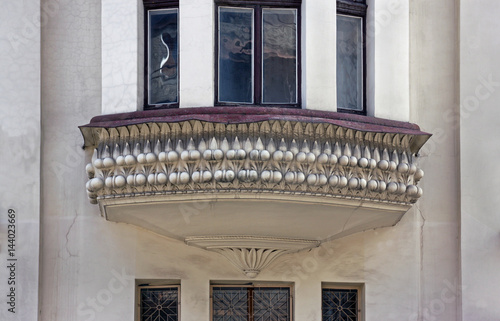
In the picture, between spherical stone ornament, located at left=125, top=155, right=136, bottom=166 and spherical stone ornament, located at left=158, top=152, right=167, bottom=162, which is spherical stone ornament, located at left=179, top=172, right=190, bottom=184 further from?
spherical stone ornament, located at left=125, top=155, right=136, bottom=166

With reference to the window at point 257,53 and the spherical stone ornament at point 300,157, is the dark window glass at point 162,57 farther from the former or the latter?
the spherical stone ornament at point 300,157

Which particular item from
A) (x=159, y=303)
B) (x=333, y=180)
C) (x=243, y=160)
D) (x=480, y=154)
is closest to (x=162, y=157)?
(x=243, y=160)

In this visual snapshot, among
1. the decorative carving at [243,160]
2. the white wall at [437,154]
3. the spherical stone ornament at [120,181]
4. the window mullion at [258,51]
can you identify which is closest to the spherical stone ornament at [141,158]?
the decorative carving at [243,160]

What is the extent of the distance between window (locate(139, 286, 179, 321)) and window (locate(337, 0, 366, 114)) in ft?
11.5

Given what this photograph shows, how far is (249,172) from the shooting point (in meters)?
12.5

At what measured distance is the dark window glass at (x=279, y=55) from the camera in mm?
13516

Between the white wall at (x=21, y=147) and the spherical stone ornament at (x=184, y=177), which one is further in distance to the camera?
the white wall at (x=21, y=147)

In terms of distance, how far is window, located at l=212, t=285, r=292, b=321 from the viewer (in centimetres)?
1413

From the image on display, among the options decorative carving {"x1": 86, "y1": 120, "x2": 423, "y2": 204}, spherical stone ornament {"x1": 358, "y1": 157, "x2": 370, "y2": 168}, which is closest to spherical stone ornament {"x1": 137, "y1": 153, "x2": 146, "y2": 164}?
decorative carving {"x1": 86, "y1": 120, "x2": 423, "y2": 204}

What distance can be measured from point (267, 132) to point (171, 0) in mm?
2432

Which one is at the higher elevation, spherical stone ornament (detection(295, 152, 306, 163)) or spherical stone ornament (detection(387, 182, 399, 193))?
spherical stone ornament (detection(295, 152, 306, 163))

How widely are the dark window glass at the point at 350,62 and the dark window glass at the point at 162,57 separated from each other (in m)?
2.22

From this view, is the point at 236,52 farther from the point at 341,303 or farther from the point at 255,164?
the point at 341,303

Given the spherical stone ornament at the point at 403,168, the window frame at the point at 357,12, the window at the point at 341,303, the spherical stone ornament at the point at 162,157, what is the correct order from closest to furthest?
the spherical stone ornament at the point at 162,157
the spherical stone ornament at the point at 403,168
the window frame at the point at 357,12
the window at the point at 341,303
